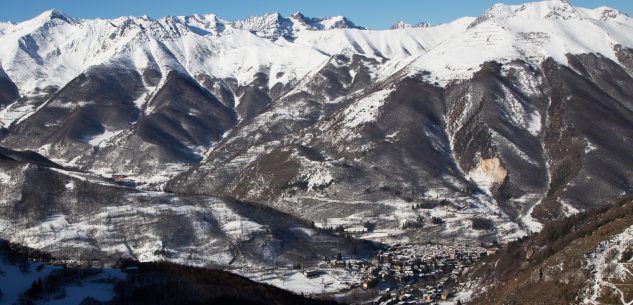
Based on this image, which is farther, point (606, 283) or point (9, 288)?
point (9, 288)

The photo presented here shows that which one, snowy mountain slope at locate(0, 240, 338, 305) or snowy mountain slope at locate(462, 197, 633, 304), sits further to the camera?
snowy mountain slope at locate(0, 240, 338, 305)

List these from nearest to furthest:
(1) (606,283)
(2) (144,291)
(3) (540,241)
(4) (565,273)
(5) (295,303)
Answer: (1) (606,283) → (4) (565,273) → (2) (144,291) → (5) (295,303) → (3) (540,241)

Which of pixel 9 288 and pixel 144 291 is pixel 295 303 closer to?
pixel 144 291

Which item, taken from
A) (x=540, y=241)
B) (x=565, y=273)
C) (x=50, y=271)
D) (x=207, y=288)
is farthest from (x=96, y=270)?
(x=540, y=241)

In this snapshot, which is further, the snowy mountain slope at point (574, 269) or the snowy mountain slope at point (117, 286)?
the snowy mountain slope at point (117, 286)

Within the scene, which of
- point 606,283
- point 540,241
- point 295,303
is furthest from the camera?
point 540,241

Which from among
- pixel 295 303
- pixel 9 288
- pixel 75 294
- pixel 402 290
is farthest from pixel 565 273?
pixel 9 288

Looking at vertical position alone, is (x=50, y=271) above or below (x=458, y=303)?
above

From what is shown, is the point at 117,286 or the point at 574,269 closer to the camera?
the point at 574,269

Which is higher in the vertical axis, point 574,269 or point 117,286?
point 117,286
